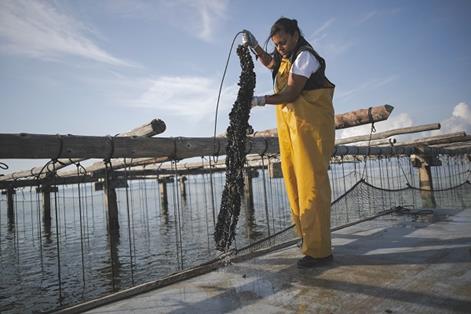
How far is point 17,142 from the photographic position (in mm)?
2652

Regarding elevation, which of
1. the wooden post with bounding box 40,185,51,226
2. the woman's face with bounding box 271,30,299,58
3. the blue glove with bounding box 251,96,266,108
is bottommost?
the wooden post with bounding box 40,185,51,226

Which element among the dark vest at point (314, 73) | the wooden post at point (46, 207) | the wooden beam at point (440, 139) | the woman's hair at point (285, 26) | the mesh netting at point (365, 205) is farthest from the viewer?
the wooden post at point (46, 207)

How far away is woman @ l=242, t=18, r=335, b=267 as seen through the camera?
9.34 ft

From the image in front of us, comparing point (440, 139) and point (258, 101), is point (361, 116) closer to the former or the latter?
point (258, 101)

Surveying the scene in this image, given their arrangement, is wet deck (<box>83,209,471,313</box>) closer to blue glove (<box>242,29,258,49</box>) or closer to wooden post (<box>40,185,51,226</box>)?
blue glove (<box>242,29,258,49</box>)

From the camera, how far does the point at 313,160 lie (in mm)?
2875

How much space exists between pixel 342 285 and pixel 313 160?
109 cm

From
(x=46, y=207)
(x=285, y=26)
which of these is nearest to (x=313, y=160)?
(x=285, y=26)

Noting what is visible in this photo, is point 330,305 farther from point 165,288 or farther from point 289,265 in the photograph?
point 165,288

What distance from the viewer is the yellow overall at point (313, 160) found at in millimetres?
2844

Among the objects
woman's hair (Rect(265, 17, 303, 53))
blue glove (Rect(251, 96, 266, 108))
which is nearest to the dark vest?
woman's hair (Rect(265, 17, 303, 53))

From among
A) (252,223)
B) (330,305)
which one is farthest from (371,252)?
(252,223)

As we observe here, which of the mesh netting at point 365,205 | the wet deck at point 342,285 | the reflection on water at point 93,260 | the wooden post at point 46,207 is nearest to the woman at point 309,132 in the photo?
the wet deck at point 342,285

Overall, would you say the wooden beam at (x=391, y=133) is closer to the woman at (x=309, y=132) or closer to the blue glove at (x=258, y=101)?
the woman at (x=309, y=132)
